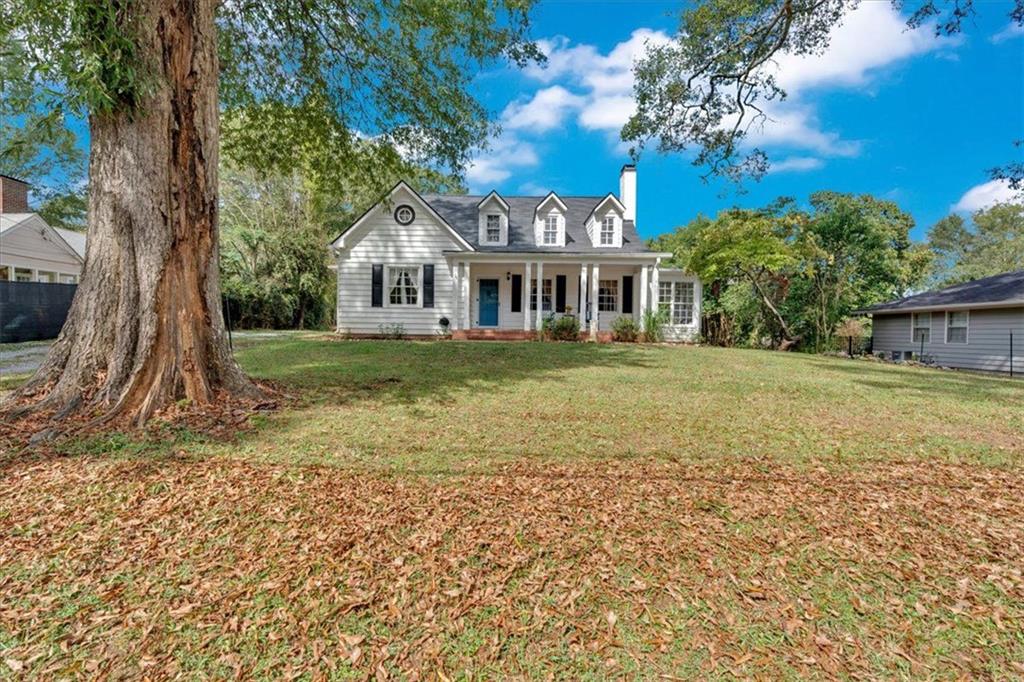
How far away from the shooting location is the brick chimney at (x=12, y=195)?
2075 cm

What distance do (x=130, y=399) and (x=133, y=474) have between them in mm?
1350

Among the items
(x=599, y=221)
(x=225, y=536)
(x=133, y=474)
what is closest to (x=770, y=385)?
(x=225, y=536)

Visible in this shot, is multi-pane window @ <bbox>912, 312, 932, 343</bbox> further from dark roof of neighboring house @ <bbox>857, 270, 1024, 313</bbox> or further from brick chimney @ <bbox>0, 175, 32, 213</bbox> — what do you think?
brick chimney @ <bbox>0, 175, 32, 213</bbox>

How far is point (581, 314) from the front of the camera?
17.8 metres

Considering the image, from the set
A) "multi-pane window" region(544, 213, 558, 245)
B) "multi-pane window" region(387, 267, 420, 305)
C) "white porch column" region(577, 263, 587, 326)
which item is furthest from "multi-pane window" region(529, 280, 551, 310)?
"multi-pane window" region(387, 267, 420, 305)

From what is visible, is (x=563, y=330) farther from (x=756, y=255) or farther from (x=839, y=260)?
(x=839, y=260)

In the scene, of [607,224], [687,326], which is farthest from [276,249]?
[687,326]

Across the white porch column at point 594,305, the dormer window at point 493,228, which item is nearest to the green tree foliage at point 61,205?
the dormer window at point 493,228

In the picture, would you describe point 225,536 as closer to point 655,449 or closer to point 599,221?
point 655,449

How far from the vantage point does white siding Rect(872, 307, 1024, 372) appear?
1434 centimetres

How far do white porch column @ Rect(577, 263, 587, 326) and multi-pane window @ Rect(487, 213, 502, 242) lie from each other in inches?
132

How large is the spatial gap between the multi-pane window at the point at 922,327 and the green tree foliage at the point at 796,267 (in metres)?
1.97

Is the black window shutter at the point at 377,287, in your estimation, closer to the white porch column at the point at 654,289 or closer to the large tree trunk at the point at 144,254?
the white porch column at the point at 654,289

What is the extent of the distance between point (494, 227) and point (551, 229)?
2.15m
